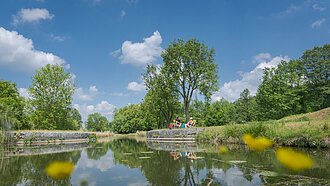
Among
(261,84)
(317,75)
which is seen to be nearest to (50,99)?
(261,84)

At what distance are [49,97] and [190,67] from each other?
16505 mm

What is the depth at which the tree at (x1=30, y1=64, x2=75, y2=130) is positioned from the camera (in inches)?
1103

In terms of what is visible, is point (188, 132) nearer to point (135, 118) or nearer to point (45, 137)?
point (45, 137)

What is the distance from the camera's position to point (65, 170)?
1.41m

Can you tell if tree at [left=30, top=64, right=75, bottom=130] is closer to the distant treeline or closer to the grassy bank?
the distant treeline

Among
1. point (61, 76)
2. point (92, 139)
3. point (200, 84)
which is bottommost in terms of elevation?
point (92, 139)

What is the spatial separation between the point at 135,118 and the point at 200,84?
3505 cm

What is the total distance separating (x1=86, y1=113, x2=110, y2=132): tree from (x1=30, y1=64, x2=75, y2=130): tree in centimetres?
6536

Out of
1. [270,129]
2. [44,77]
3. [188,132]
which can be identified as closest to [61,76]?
[44,77]

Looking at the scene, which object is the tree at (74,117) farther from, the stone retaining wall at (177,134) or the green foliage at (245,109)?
the green foliage at (245,109)

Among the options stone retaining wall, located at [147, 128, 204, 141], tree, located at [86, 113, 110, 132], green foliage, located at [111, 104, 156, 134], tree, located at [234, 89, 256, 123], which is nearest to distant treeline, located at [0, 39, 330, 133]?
stone retaining wall, located at [147, 128, 204, 141]

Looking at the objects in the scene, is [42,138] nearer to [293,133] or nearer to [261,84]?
[293,133]

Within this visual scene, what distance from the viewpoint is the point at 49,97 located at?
93.5 feet

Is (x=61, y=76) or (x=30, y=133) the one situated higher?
(x=61, y=76)
